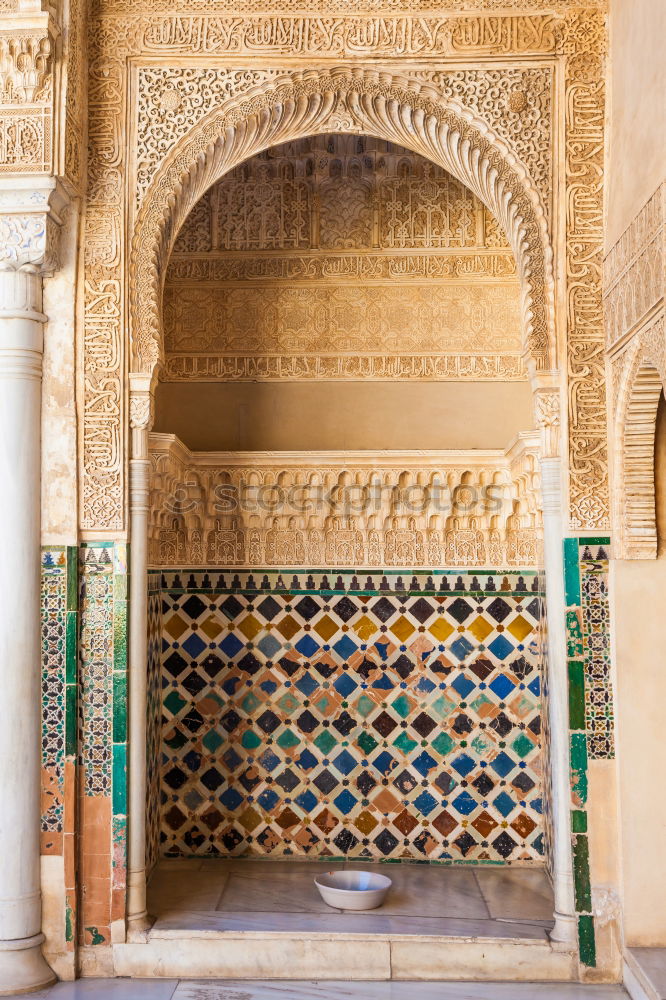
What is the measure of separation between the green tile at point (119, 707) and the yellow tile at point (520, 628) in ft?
5.86

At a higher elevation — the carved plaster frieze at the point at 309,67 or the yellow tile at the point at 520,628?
the carved plaster frieze at the point at 309,67

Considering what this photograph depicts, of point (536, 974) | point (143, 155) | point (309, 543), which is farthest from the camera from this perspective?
point (309, 543)

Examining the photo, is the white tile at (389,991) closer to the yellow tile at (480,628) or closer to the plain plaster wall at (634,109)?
the yellow tile at (480,628)

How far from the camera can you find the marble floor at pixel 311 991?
3.26 meters

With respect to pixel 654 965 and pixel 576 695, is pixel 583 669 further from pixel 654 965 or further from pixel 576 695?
pixel 654 965

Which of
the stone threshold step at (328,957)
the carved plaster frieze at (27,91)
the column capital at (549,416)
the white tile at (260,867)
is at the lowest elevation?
the stone threshold step at (328,957)

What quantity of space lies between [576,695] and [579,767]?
25 centimetres

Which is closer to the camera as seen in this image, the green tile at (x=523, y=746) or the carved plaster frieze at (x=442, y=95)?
the carved plaster frieze at (x=442, y=95)

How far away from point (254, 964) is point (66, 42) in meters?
3.34

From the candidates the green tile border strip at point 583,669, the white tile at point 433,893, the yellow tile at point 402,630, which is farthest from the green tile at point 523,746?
the green tile border strip at point 583,669

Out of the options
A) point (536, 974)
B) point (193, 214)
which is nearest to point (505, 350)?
point (193, 214)

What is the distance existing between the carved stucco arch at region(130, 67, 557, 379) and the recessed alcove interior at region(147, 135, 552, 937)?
760mm

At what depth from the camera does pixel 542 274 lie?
359 cm

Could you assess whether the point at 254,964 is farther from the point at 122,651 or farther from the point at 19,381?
the point at 19,381
